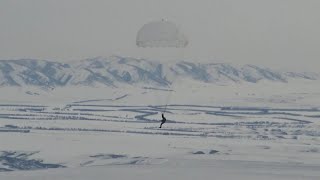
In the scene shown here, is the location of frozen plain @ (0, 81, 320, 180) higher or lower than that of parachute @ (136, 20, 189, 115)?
lower

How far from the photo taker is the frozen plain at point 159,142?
61.3 meters

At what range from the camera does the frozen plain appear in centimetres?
6128

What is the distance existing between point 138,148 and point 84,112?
233ft

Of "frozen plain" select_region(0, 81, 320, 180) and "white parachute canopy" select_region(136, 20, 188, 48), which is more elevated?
"white parachute canopy" select_region(136, 20, 188, 48)

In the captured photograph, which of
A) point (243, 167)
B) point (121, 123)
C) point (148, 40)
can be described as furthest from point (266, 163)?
point (121, 123)

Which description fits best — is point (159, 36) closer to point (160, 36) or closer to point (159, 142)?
point (160, 36)

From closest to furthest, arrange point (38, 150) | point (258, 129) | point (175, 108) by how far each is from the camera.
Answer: point (38, 150) → point (258, 129) → point (175, 108)

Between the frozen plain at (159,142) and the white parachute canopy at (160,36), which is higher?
the white parachute canopy at (160,36)

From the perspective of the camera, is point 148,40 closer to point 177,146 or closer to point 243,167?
point 243,167

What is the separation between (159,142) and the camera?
3767 inches

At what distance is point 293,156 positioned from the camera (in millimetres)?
79250

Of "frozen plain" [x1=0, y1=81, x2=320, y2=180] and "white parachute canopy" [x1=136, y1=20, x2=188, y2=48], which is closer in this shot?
"white parachute canopy" [x1=136, y1=20, x2=188, y2=48]

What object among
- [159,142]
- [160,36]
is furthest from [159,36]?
[159,142]

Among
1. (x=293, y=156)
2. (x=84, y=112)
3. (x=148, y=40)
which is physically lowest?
(x=84, y=112)
